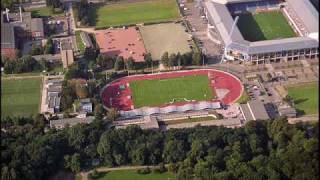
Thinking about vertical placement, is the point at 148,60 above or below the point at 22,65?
below

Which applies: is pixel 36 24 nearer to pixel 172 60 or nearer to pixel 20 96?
pixel 20 96

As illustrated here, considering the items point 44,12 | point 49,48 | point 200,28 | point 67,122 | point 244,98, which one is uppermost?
Result: point 44,12

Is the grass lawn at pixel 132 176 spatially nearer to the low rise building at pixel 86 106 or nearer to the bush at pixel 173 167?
the bush at pixel 173 167

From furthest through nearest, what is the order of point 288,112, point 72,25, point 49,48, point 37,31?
point 72,25 → point 37,31 → point 49,48 → point 288,112

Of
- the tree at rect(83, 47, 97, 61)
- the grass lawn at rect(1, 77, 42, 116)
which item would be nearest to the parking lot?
the tree at rect(83, 47, 97, 61)

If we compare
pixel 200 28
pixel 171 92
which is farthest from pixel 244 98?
pixel 200 28

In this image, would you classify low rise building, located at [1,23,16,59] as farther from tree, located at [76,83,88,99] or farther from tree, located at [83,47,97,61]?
tree, located at [76,83,88,99]
